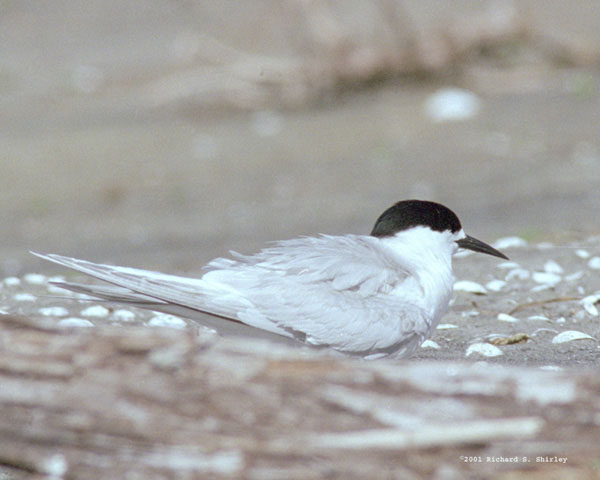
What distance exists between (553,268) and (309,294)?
2363 millimetres

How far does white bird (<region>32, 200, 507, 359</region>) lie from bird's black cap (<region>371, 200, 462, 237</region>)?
0.28 m

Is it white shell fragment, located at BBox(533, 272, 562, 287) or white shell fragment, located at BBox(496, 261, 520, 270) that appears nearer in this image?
white shell fragment, located at BBox(533, 272, 562, 287)

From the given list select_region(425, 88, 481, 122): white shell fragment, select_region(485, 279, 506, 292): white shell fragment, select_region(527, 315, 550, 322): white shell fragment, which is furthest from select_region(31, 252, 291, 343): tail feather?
select_region(425, 88, 481, 122): white shell fragment

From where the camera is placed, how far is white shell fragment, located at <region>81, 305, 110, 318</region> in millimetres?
5293

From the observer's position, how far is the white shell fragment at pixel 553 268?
5.92 m

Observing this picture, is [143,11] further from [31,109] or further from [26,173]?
[26,173]

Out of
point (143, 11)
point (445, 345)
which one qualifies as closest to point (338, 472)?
point (445, 345)

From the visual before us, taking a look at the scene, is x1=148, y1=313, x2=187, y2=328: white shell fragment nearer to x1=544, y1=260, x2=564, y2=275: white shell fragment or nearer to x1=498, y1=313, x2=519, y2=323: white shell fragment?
x1=498, y1=313, x2=519, y2=323: white shell fragment

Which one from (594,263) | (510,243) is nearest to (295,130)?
(510,243)

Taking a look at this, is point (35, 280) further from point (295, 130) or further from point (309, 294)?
point (295, 130)

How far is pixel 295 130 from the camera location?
11.2m

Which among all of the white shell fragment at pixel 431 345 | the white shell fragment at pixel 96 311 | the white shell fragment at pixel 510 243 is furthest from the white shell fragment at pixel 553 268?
the white shell fragment at pixel 96 311

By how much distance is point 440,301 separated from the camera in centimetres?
428

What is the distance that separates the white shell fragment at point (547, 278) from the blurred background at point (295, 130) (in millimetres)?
1279
